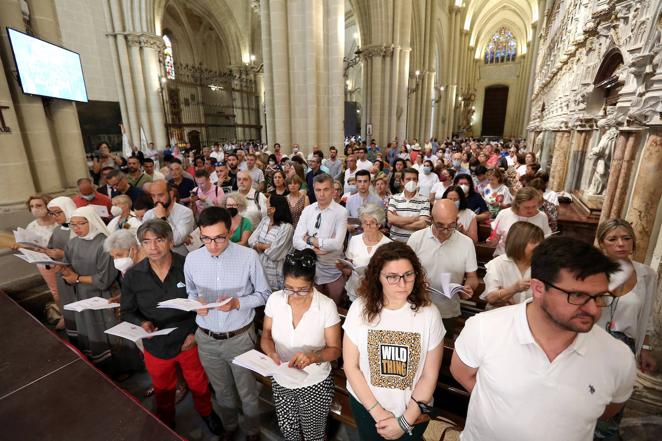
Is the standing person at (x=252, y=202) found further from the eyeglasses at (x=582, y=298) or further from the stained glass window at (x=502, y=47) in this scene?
the stained glass window at (x=502, y=47)

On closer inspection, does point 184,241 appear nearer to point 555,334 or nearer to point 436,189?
point 555,334

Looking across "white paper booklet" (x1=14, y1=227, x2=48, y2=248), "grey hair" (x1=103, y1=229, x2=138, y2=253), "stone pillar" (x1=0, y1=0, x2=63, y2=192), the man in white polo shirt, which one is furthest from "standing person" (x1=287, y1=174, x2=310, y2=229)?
"stone pillar" (x1=0, y1=0, x2=63, y2=192)

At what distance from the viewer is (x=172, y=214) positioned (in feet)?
12.1

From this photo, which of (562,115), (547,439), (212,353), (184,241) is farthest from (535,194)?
(562,115)

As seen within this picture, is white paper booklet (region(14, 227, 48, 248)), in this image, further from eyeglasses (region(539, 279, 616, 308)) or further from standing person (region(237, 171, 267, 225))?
eyeglasses (region(539, 279, 616, 308))

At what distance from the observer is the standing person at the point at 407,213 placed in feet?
12.6

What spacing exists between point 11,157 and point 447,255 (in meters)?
5.79

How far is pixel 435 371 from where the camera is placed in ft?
5.92

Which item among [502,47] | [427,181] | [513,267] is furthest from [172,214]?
[502,47]

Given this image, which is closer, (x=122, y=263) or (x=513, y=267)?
(x=513, y=267)

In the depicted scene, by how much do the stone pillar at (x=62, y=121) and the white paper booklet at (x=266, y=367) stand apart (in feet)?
18.3

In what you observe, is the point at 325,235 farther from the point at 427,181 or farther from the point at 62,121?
the point at 62,121

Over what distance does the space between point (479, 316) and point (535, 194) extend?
2321 mm

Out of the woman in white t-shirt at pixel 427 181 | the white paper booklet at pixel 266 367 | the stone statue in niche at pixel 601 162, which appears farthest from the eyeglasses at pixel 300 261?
the stone statue in niche at pixel 601 162
